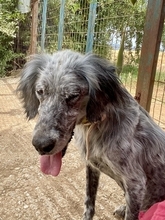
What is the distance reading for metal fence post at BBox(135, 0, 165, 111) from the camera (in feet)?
8.50

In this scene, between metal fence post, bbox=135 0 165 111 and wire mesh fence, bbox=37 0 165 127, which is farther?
wire mesh fence, bbox=37 0 165 127

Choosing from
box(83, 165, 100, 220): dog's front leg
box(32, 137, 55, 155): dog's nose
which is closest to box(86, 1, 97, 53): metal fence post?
box(83, 165, 100, 220): dog's front leg

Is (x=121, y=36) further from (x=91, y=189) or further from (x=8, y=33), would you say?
(x=8, y=33)

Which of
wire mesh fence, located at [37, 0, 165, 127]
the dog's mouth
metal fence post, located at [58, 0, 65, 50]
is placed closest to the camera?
the dog's mouth

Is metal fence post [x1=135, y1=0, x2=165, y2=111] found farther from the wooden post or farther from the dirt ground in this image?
the wooden post

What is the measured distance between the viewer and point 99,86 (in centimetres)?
168

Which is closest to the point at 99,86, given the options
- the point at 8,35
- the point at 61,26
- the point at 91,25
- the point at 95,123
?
the point at 95,123

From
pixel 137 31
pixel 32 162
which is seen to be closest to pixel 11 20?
pixel 137 31

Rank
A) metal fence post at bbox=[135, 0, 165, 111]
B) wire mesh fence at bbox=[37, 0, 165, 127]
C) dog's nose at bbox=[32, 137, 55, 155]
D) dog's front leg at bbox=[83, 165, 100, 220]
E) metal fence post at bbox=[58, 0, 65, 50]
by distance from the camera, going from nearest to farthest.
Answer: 1. dog's nose at bbox=[32, 137, 55, 155]
2. dog's front leg at bbox=[83, 165, 100, 220]
3. metal fence post at bbox=[135, 0, 165, 111]
4. wire mesh fence at bbox=[37, 0, 165, 127]
5. metal fence post at bbox=[58, 0, 65, 50]

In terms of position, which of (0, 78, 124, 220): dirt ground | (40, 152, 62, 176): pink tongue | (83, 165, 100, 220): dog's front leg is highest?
(40, 152, 62, 176): pink tongue

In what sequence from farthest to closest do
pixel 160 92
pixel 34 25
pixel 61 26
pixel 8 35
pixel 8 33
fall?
pixel 8 35 → pixel 8 33 → pixel 34 25 → pixel 61 26 → pixel 160 92

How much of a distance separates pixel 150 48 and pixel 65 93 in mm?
1432

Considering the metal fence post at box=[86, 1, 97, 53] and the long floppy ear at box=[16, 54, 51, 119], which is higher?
the metal fence post at box=[86, 1, 97, 53]

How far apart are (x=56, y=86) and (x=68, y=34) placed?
4.51 metres
